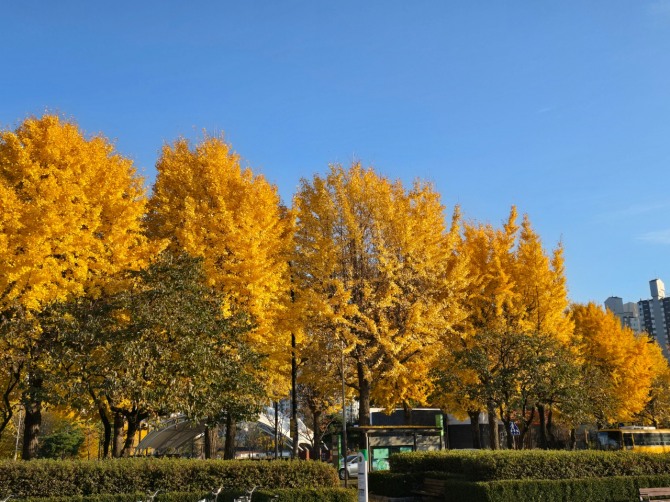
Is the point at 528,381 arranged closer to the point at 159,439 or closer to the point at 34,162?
the point at 34,162

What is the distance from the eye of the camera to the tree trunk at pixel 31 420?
49.1ft

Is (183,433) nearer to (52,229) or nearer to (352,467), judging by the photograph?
(352,467)

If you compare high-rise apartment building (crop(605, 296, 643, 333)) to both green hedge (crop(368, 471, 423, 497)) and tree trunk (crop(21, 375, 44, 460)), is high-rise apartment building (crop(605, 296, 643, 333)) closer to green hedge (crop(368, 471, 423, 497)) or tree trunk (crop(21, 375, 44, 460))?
green hedge (crop(368, 471, 423, 497))

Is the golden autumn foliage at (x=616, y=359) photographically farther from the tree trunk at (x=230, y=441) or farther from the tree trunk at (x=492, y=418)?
the tree trunk at (x=230, y=441)

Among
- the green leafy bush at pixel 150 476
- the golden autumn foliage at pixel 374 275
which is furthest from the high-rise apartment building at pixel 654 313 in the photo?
the green leafy bush at pixel 150 476

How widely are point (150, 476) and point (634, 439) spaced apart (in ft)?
88.5

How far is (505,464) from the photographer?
14.1 metres

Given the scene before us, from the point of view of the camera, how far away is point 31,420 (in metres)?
16.7

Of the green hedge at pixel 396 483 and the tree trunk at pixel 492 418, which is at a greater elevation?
the tree trunk at pixel 492 418

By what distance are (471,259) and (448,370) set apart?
566cm

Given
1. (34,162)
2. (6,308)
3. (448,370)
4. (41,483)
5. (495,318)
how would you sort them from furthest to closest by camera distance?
(495,318) → (448,370) → (34,162) → (6,308) → (41,483)

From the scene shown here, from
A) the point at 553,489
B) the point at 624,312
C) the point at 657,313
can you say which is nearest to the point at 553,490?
the point at 553,489

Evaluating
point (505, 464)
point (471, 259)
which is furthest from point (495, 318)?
point (505, 464)

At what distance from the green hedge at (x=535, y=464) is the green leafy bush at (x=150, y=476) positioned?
375 cm
